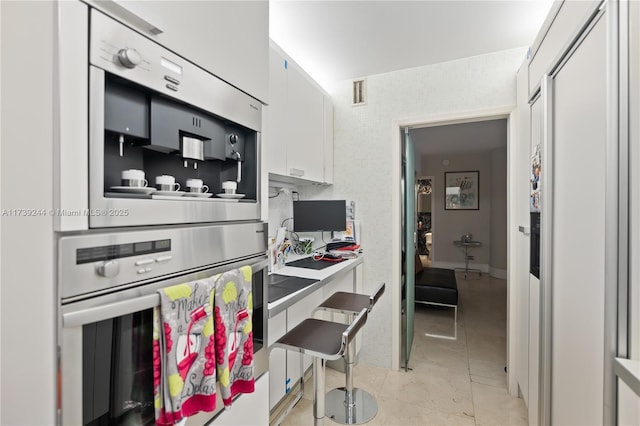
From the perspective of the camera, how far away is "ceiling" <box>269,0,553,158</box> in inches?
67.4

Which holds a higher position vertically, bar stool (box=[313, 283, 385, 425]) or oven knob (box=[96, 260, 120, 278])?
oven knob (box=[96, 260, 120, 278])

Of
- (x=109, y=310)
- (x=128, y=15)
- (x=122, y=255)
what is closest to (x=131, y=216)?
(x=122, y=255)

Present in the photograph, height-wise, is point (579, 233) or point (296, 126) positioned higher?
point (296, 126)

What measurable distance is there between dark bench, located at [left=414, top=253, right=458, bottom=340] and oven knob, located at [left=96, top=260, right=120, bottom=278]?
318 centimetres

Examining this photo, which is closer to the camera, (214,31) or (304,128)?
(214,31)

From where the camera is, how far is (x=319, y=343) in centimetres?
143

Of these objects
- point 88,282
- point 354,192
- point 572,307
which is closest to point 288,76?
point 354,192

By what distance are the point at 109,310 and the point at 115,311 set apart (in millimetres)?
13

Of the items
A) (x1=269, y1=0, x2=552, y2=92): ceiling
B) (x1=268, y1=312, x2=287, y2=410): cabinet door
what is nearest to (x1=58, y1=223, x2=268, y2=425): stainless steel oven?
(x1=268, y1=312, x2=287, y2=410): cabinet door

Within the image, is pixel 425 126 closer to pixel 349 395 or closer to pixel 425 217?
pixel 349 395

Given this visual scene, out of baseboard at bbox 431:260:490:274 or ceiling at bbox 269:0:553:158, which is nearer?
ceiling at bbox 269:0:553:158

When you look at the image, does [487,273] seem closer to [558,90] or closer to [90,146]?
[558,90]

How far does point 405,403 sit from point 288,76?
7.77 ft

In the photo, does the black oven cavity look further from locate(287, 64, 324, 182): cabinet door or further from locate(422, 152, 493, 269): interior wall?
locate(422, 152, 493, 269): interior wall
